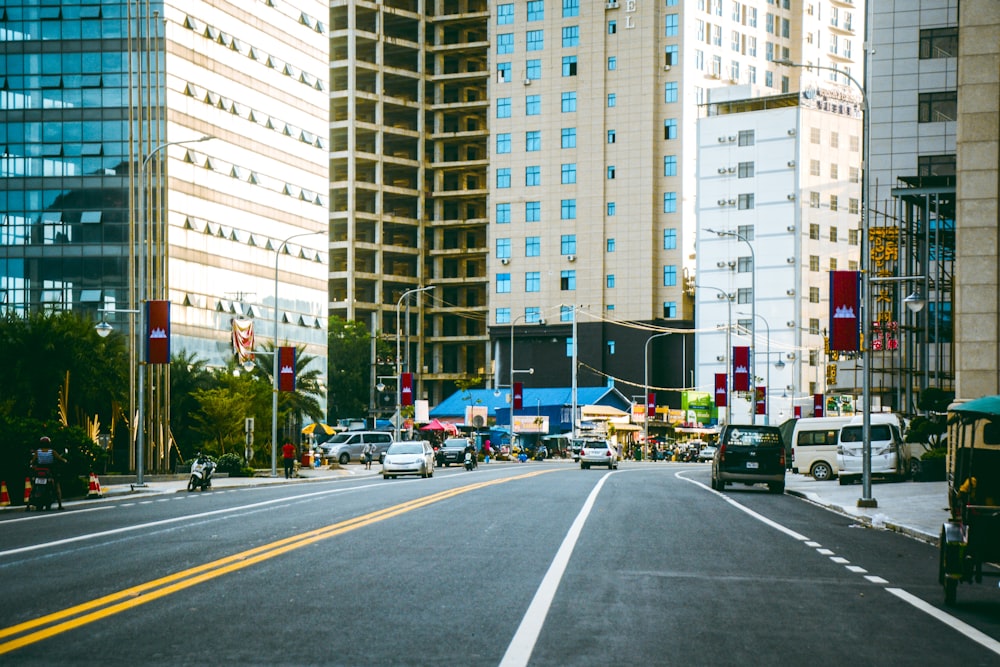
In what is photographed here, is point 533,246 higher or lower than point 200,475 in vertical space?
higher

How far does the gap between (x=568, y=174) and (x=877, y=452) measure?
2940 inches

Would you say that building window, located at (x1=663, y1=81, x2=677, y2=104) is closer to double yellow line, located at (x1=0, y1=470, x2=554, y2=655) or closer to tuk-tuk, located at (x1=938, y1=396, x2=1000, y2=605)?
double yellow line, located at (x1=0, y1=470, x2=554, y2=655)

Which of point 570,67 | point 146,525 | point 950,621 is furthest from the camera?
point 570,67

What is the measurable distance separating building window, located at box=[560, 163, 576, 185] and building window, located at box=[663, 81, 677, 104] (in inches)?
379

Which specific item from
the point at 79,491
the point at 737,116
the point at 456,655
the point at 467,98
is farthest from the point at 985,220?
the point at 467,98

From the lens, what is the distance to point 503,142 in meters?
119

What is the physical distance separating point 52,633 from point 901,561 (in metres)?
11.4

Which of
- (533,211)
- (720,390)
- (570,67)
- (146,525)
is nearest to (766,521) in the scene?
(146,525)

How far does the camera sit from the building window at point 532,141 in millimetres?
117375

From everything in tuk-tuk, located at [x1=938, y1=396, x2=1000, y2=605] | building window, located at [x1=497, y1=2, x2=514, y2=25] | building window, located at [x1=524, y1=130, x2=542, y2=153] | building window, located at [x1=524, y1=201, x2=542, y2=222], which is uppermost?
building window, located at [x1=497, y1=2, x2=514, y2=25]

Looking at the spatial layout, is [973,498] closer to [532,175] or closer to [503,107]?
[532,175]

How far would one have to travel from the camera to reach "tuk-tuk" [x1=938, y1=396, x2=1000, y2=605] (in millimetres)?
12711

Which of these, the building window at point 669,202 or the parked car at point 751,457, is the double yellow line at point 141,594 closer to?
the parked car at point 751,457

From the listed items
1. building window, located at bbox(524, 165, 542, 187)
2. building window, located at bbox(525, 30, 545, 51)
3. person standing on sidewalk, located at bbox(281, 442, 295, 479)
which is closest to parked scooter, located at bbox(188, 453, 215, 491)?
person standing on sidewalk, located at bbox(281, 442, 295, 479)
